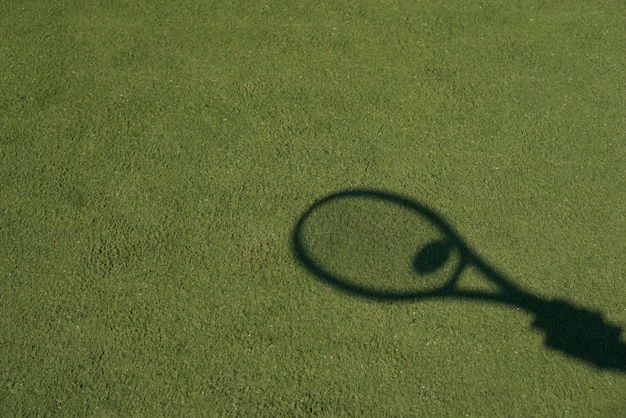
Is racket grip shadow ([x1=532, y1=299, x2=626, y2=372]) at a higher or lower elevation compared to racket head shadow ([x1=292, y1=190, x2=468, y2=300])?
lower

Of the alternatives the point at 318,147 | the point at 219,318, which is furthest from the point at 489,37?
the point at 219,318

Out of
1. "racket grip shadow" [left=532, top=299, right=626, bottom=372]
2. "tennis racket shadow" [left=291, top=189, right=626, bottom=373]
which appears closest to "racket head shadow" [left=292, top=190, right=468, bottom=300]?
"tennis racket shadow" [left=291, top=189, right=626, bottom=373]

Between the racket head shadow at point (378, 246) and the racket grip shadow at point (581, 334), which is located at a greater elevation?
the racket head shadow at point (378, 246)

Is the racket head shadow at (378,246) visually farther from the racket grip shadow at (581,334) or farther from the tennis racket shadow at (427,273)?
the racket grip shadow at (581,334)

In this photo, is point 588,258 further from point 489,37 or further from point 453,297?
point 489,37

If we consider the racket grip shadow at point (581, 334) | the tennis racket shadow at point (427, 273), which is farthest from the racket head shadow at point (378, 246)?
the racket grip shadow at point (581, 334)

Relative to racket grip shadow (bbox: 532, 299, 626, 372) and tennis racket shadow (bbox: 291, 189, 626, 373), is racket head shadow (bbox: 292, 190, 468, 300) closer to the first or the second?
tennis racket shadow (bbox: 291, 189, 626, 373)

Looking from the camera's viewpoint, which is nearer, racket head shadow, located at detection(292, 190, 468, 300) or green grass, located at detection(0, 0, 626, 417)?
green grass, located at detection(0, 0, 626, 417)
